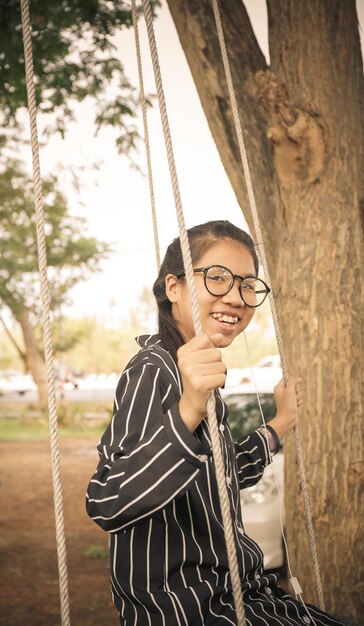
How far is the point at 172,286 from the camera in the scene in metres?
1.75

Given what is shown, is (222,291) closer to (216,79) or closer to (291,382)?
(291,382)

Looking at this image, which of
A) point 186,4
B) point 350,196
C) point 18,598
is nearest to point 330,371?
point 350,196

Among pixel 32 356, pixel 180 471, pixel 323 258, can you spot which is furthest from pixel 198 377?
pixel 32 356

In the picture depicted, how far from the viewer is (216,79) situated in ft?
9.82

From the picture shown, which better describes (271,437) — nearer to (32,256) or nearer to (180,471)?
(180,471)

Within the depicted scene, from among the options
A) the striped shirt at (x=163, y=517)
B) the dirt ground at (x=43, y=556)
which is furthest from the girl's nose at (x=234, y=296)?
the dirt ground at (x=43, y=556)

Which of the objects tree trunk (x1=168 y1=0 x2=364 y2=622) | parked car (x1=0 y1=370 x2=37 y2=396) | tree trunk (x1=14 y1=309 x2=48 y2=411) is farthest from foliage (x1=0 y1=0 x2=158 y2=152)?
parked car (x1=0 y1=370 x2=37 y2=396)

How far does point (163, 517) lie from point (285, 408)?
2.99ft

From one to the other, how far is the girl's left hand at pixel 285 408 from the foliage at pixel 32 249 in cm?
1324

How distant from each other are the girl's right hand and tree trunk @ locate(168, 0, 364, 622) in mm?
1571

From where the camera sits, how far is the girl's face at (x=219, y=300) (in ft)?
5.46

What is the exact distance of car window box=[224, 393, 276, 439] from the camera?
545 centimetres

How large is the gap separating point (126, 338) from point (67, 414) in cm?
2685

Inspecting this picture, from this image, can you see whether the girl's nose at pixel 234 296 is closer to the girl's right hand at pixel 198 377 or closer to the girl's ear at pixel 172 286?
the girl's ear at pixel 172 286
